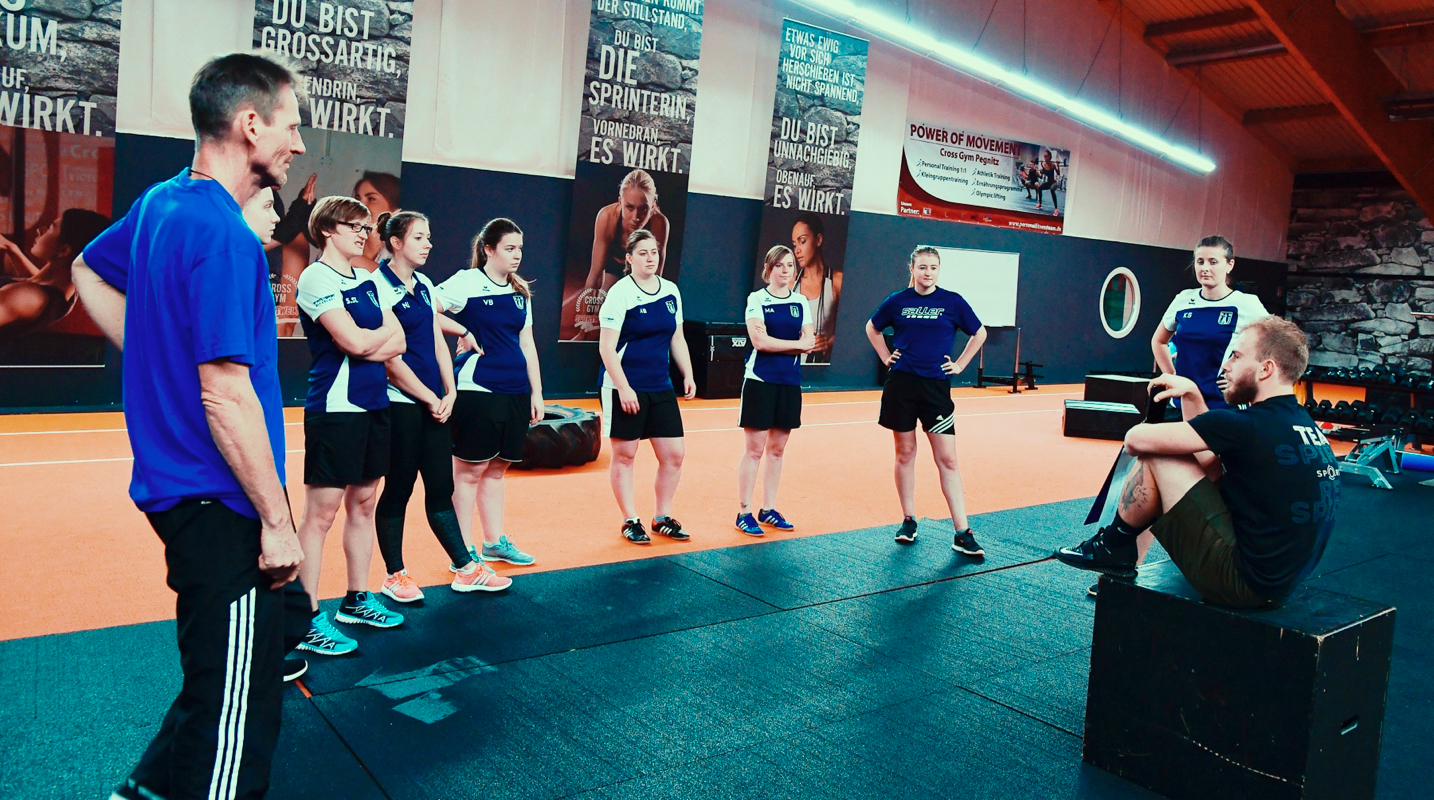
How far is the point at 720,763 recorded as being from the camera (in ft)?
8.24

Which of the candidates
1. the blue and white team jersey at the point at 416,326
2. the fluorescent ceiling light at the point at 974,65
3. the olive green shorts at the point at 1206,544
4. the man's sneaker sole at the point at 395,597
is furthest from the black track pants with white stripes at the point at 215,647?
the fluorescent ceiling light at the point at 974,65

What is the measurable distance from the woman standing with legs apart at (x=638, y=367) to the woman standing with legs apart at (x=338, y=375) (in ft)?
4.45

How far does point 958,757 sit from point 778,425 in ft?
8.25

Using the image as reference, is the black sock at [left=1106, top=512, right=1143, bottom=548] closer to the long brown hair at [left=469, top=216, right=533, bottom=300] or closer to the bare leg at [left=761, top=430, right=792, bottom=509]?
the bare leg at [left=761, top=430, right=792, bottom=509]

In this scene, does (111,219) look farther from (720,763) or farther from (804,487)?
(720,763)

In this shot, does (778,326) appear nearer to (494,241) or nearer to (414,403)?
(494,241)

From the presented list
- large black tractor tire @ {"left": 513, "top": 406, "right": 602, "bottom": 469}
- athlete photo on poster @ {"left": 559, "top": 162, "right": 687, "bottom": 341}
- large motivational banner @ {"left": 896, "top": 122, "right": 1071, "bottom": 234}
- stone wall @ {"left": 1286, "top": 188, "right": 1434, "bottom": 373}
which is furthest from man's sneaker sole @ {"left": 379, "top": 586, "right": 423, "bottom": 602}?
stone wall @ {"left": 1286, "top": 188, "right": 1434, "bottom": 373}

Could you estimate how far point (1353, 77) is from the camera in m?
12.2

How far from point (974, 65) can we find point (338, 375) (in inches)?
367

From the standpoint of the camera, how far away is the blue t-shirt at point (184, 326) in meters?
1.54

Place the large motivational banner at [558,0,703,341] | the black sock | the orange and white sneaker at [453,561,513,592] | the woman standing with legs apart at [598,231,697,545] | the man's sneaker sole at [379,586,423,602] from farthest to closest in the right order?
the large motivational banner at [558,0,703,341]
the woman standing with legs apart at [598,231,697,545]
the orange and white sneaker at [453,561,513,592]
the man's sneaker sole at [379,586,423,602]
the black sock

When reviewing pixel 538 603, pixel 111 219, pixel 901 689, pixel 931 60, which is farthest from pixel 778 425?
pixel 931 60

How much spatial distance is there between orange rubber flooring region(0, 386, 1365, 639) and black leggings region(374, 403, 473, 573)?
0.37m

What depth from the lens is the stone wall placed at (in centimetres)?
1719
